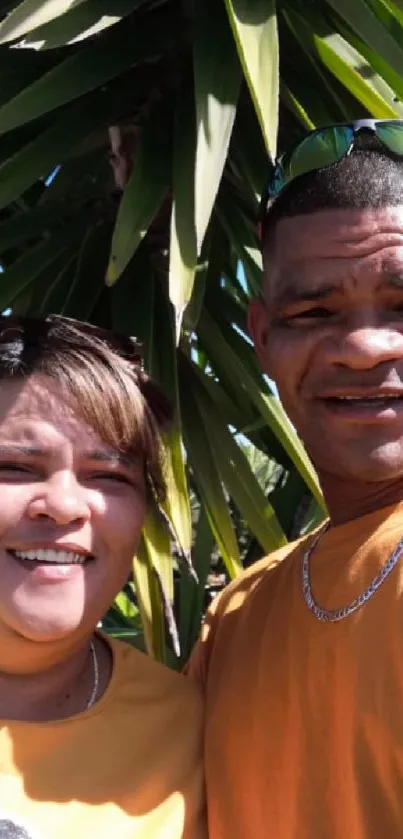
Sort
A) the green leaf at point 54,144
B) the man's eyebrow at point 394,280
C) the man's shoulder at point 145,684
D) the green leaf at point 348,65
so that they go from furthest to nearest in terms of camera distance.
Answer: the green leaf at point 54,144 → the green leaf at point 348,65 → the man's shoulder at point 145,684 → the man's eyebrow at point 394,280

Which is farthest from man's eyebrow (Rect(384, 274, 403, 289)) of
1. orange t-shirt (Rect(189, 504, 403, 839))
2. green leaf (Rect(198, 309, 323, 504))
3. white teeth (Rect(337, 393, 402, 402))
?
green leaf (Rect(198, 309, 323, 504))

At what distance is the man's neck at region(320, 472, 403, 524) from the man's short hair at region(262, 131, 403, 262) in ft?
0.88

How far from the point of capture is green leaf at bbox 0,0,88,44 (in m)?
1.15

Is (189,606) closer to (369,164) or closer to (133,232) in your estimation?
(133,232)

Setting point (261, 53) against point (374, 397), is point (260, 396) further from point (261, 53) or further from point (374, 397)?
point (374, 397)

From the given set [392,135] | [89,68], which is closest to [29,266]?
[89,68]

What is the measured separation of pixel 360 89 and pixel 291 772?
0.87 meters

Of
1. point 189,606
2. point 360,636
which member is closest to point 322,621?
point 360,636

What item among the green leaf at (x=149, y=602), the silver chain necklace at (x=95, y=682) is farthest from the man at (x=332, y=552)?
the green leaf at (x=149, y=602)

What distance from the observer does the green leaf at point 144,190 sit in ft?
4.00

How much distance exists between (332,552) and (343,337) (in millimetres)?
205

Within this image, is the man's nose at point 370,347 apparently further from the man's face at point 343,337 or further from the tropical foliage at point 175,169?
the tropical foliage at point 175,169

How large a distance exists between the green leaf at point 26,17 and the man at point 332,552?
39cm

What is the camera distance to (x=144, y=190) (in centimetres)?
131
